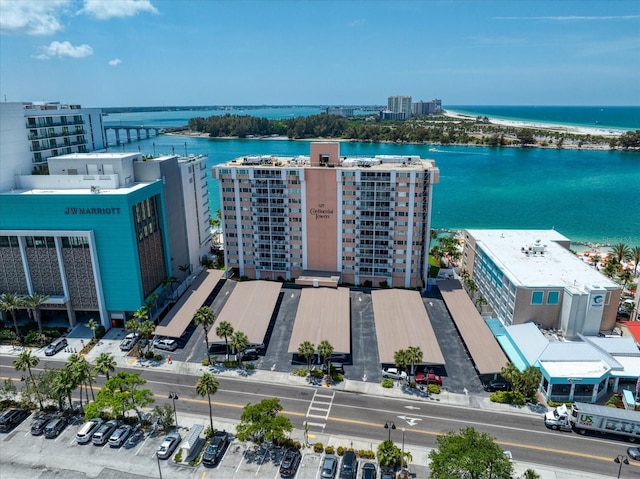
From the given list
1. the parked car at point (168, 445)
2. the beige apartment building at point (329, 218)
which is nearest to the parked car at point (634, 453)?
the beige apartment building at point (329, 218)

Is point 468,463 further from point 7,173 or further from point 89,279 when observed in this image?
point 7,173

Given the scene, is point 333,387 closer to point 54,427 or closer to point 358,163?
point 54,427

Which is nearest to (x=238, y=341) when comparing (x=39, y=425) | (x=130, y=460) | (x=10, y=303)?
(x=130, y=460)

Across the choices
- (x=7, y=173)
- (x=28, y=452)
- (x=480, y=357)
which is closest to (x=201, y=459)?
(x=28, y=452)

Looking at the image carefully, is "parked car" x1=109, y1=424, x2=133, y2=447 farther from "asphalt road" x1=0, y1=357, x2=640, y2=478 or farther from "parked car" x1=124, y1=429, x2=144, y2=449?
"asphalt road" x1=0, y1=357, x2=640, y2=478

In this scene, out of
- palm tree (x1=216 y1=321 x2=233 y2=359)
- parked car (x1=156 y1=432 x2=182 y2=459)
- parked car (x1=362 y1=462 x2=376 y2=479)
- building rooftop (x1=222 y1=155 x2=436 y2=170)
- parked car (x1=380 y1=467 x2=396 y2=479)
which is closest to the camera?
parked car (x1=380 y1=467 x2=396 y2=479)

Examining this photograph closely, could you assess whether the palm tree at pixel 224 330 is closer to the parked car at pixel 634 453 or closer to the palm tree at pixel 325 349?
the palm tree at pixel 325 349

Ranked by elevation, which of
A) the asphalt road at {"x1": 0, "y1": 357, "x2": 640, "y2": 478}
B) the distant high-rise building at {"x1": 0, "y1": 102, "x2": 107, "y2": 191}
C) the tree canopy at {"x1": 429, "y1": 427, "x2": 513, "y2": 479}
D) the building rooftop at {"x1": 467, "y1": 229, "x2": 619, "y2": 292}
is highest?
the distant high-rise building at {"x1": 0, "y1": 102, "x2": 107, "y2": 191}

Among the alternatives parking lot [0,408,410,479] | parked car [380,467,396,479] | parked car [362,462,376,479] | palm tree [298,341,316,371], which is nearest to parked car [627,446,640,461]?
parked car [380,467,396,479]
